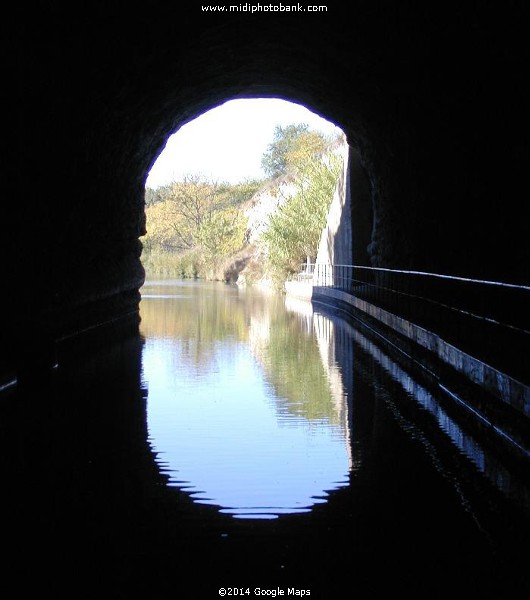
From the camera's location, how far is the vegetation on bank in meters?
37.7

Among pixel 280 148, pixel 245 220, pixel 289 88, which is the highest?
pixel 280 148

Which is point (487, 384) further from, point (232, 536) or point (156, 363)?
point (156, 363)

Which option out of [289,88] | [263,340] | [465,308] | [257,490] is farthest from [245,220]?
[257,490]

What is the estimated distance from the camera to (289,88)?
19.8 m

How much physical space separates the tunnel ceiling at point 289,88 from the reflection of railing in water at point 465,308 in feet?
1.63

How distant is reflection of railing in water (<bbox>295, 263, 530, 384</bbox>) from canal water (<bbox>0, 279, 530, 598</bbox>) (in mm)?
647

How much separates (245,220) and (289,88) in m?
41.4

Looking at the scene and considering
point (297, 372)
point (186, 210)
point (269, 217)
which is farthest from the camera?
point (186, 210)

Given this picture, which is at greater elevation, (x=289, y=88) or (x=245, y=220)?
(x=289, y=88)

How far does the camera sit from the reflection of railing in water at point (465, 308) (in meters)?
8.40

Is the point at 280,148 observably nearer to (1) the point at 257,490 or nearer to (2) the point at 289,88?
(2) the point at 289,88

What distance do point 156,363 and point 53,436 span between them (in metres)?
5.15

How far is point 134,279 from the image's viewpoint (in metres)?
24.2

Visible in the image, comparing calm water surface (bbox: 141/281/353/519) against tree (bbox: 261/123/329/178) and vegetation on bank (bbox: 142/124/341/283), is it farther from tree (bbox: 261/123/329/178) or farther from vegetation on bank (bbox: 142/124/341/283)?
tree (bbox: 261/123/329/178)
